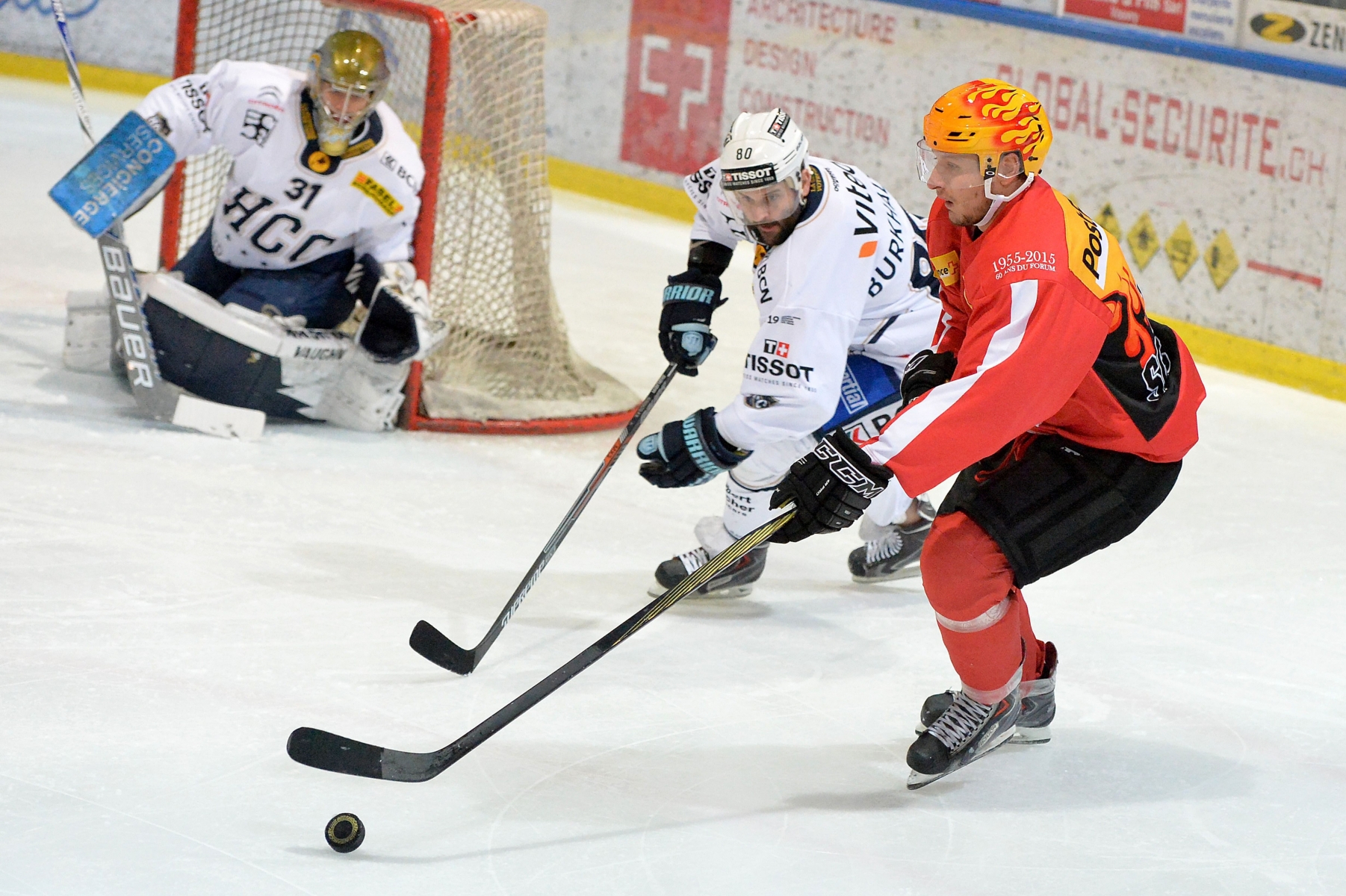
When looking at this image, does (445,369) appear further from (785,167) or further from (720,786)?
(720,786)

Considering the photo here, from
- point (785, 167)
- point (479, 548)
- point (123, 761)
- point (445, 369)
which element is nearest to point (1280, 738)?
point (785, 167)

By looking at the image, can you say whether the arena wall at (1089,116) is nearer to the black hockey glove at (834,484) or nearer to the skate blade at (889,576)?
the skate blade at (889,576)

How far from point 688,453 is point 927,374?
611mm

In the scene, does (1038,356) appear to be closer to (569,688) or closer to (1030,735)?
(1030,735)

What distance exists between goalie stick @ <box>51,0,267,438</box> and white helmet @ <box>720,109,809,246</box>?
63.4 inches

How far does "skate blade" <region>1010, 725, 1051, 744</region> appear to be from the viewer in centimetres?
267

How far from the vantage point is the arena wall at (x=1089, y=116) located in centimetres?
513

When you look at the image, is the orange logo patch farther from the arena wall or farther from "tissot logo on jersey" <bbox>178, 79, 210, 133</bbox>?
the arena wall

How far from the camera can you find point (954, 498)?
2502mm

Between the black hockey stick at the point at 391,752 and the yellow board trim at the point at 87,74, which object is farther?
the yellow board trim at the point at 87,74

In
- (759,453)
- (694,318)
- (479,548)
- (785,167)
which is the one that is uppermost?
(785,167)

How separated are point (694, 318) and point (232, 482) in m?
1.20

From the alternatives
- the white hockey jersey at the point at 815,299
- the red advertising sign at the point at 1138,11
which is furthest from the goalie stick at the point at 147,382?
the red advertising sign at the point at 1138,11

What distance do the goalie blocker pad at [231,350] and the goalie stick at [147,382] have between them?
0.20 feet
